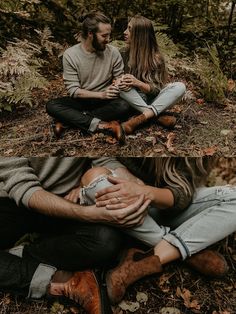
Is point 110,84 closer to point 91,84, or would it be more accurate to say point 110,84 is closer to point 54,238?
point 91,84

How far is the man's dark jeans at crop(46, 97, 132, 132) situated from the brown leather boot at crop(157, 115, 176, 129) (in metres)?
0.37

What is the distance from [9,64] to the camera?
488 cm

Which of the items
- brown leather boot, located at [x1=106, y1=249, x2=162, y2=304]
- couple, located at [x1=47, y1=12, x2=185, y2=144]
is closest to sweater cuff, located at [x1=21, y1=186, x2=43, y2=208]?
brown leather boot, located at [x1=106, y1=249, x2=162, y2=304]

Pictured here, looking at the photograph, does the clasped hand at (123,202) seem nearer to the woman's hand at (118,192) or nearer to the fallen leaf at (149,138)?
the woman's hand at (118,192)

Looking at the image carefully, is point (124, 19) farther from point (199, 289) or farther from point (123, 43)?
point (199, 289)

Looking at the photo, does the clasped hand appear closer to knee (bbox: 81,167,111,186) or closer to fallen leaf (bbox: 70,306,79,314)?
knee (bbox: 81,167,111,186)

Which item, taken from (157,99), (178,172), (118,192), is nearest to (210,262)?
(178,172)

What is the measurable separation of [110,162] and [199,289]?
3.47 feet

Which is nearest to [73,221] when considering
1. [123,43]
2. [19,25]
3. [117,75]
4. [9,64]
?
[117,75]

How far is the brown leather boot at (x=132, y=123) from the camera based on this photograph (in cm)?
439

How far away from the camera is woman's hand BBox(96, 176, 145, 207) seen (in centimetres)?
255

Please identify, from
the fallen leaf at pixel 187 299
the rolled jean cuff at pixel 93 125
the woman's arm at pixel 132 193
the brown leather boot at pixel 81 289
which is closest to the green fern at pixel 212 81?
the rolled jean cuff at pixel 93 125

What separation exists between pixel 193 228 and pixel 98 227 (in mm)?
586

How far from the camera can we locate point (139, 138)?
→ 14.5 feet
